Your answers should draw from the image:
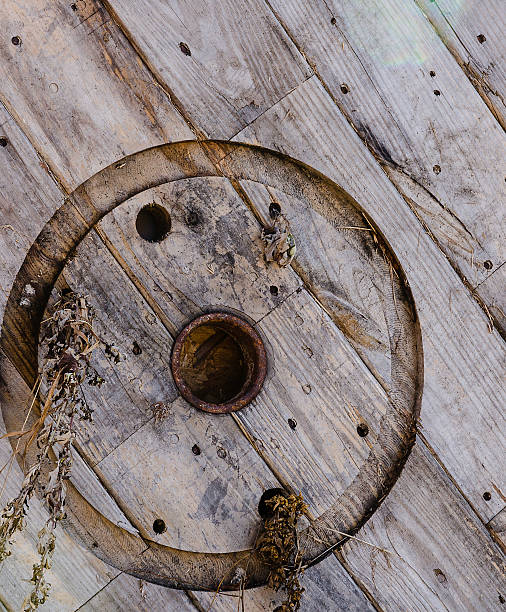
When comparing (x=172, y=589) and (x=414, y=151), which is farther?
(x=414, y=151)

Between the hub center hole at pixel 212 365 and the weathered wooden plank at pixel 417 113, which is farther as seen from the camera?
the hub center hole at pixel 212 365

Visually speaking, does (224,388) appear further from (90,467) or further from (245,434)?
(90,467)

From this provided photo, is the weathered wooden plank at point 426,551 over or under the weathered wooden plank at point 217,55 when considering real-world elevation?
under

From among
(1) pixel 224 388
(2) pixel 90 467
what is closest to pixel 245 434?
(1) pixel 224 388

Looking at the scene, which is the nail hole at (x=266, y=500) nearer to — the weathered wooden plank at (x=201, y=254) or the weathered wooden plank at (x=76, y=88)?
the weathered wooden plank at (x=201, y=254)

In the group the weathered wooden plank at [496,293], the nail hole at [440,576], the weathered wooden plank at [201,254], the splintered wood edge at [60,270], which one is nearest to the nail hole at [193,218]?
the weathered wooden plank at [201,254]

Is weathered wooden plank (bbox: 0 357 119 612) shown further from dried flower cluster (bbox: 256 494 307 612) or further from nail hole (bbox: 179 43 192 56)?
nail hole (bbox: 179 43 192 56)
